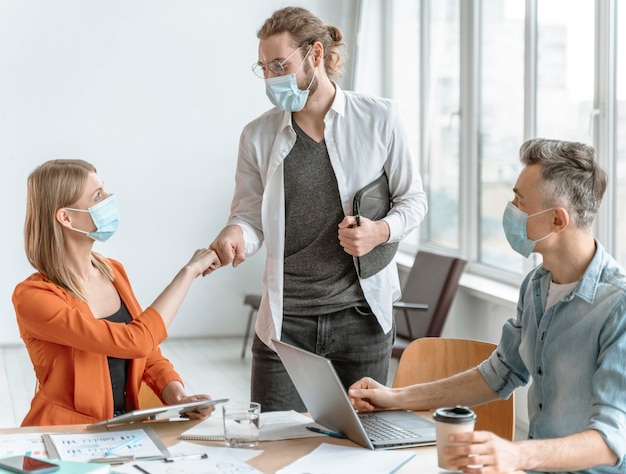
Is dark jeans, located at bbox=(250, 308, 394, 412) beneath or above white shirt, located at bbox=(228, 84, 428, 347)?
A: beneath

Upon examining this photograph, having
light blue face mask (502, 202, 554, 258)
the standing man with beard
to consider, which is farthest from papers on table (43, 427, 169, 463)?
light blue face mask (502, 202, 554, 258)

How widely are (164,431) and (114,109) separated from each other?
456 centimetres

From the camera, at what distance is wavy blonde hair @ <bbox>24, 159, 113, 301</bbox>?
7.80 ft

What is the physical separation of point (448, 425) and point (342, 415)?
12.2 inches

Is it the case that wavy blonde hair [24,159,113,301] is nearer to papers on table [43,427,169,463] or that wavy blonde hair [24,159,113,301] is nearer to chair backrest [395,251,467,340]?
papers on table [43,427,169,463]

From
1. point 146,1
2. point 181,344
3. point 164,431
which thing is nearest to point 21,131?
point 146,1

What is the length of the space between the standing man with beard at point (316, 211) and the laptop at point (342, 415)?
48 centimetres

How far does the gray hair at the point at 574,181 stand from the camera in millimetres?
1968

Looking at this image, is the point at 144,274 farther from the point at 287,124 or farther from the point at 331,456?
the point at 331,456

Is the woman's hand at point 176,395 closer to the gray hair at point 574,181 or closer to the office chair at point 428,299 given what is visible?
the gray hair at point 574,181

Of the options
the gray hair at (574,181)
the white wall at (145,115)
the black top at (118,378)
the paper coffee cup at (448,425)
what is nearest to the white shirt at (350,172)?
the black top at (118,378)

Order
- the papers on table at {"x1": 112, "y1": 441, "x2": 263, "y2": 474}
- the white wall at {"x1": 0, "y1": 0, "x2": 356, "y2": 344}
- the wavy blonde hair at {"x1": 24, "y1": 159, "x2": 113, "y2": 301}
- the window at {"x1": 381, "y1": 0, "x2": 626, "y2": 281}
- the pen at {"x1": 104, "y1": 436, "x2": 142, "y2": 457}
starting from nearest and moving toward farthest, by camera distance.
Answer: the papers on table at {"x1": 112, "y1": 441, "x2": 263, "y2": 474} → the pen at {"x1": 104, "y1": 436, "x2": 142, "y2": 457} → the wavy blonde hair at {"x1": 24, "y1": 159, "x2": 113, "y2": 301} → the window at {"x1": 381, "y1": 0, "x2": 626, "y2": 281} → the white wall at {"x1": 0, "y1": 0, "x2": 356, "y2": 344}

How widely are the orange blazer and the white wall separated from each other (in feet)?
13.1

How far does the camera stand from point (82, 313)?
2.28m
